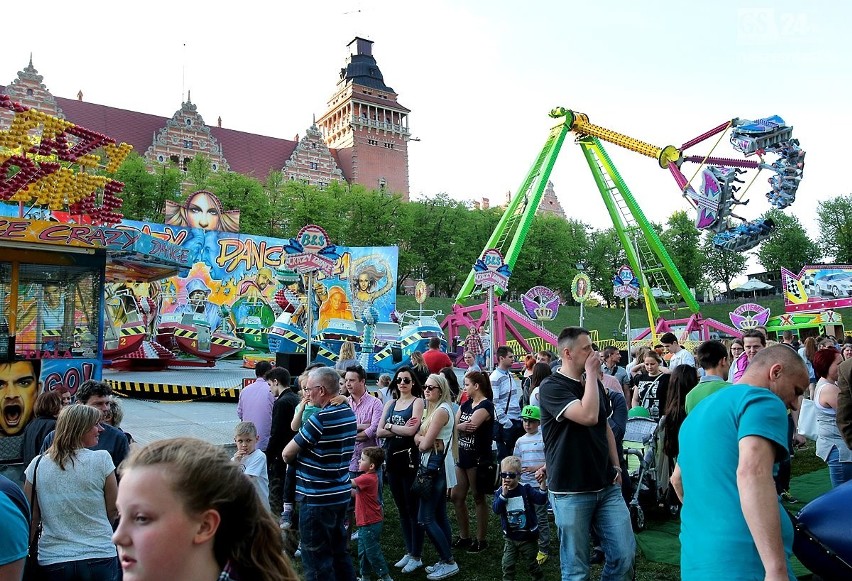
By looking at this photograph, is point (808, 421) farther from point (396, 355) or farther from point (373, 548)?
point (396, 355)

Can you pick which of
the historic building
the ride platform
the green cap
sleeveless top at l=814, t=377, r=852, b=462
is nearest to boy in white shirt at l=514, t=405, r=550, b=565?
the green cap

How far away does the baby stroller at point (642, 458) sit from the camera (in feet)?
21.9

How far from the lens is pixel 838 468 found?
522 centimetres

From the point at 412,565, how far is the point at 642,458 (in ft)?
8.89

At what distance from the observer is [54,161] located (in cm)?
1009

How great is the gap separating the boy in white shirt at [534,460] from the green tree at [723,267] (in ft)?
199

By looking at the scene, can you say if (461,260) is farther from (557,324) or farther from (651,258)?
(651,258)

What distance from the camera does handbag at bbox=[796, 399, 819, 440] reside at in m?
6.18

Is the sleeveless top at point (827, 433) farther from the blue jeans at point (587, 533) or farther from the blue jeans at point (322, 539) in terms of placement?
the blue jeans at point (322, 539)

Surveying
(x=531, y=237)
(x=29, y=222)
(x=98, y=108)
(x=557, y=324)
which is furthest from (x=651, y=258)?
(x=98, y=108)

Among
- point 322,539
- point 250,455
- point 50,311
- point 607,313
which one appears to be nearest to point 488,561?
point 322,539

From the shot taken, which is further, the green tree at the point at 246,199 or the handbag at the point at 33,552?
the green tree at the point at 246,199

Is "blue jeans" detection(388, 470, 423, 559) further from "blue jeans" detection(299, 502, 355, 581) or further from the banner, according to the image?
the banner

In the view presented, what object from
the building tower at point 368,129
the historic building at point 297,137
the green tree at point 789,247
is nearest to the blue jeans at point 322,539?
the historic building at point 297,137
